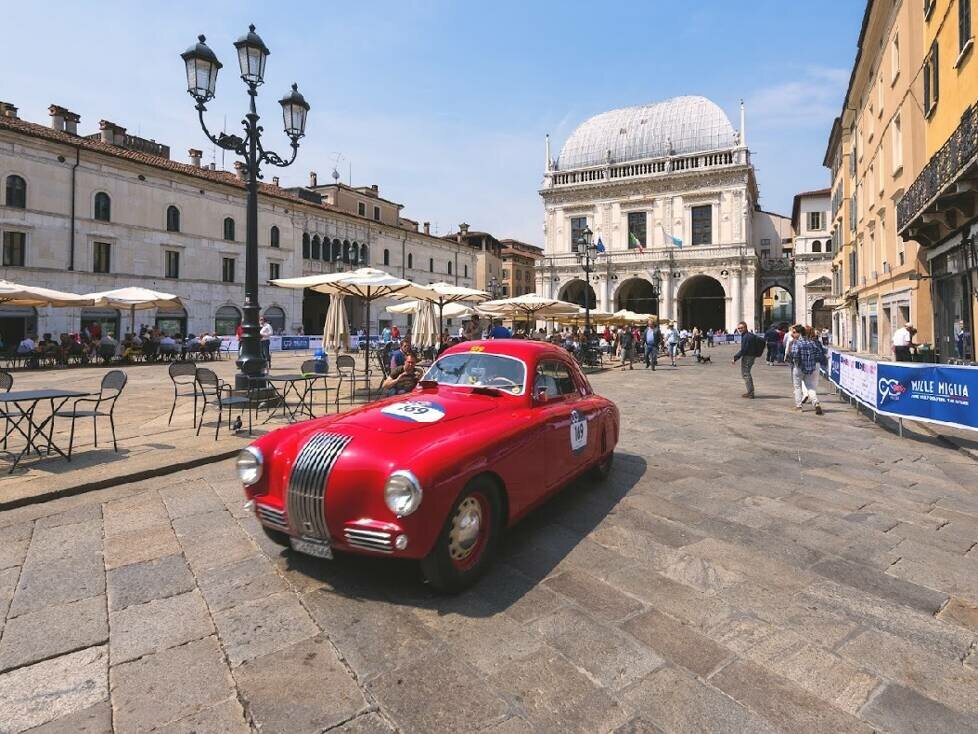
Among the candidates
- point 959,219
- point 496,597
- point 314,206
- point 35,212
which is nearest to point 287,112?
point 496,597

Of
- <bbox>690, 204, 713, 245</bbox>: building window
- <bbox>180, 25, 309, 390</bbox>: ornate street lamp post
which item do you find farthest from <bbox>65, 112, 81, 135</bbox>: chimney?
<bbox>690, 204, 713, 245</bbox>: building window

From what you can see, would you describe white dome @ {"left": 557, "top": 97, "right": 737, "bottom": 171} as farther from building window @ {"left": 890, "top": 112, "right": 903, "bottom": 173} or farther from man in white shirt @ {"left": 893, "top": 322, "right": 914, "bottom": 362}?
man in white shirt @ {"left": 893, "top": 322, "right": 914, "bottom": 362}

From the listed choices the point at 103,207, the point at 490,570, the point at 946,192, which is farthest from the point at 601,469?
the point at 103,207

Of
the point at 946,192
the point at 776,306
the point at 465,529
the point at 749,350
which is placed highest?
the point at 776,306

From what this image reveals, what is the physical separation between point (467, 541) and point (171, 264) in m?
36.3

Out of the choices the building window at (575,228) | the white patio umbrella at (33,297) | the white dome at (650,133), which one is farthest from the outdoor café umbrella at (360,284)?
the white dome at (650,133)

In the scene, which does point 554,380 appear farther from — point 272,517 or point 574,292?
point 574,292

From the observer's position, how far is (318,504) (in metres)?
3.10

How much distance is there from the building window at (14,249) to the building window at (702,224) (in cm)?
4645

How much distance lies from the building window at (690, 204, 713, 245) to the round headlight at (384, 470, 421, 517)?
1972 inches

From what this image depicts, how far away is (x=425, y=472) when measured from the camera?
2.95m

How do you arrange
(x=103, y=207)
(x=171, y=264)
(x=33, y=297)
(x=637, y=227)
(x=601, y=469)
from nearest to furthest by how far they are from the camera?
1. (x=601, y=469)
2. (x=33, y=297)
3. (x=103, y=207)
4. (x=171, y=264)
5. (x=637, y=227)

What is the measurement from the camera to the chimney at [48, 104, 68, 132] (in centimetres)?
3008

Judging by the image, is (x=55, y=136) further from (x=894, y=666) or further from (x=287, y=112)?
(x=894, y=666)
